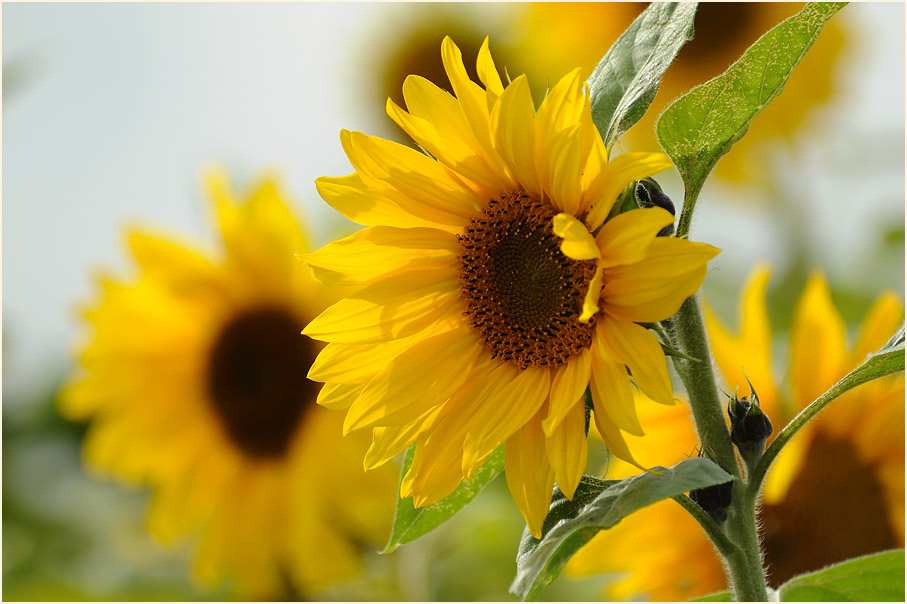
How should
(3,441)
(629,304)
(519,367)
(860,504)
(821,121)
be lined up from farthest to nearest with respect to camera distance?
1. (3,441)
2. (821,121)
3. (860,504)
4. (519,367)
5. (629,304)

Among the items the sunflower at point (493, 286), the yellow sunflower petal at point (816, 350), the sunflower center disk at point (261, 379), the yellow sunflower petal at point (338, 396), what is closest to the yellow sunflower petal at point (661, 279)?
the sunflower at point (493, 286)

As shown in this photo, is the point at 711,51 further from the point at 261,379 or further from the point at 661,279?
the point at 661,279

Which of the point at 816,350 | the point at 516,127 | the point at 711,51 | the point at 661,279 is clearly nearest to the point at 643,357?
the point at 661,279

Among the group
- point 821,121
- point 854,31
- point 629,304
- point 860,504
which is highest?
point 629,304

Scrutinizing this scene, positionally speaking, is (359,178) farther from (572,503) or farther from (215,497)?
(215,497)

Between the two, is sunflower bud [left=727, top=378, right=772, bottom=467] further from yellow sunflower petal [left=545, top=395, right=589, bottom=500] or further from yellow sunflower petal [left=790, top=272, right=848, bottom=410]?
yellow sunflower petal [left=790, top=272, right=848, bottom=410]

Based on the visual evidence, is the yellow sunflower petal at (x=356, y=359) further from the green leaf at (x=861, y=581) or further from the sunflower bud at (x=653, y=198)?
the green leaf at (x=861, y=581)

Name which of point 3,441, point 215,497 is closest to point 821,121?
point 215,497
